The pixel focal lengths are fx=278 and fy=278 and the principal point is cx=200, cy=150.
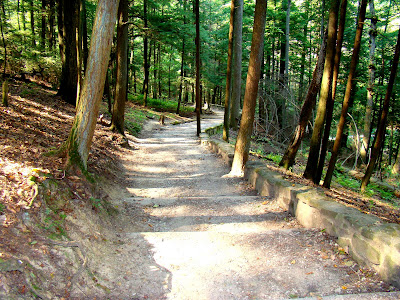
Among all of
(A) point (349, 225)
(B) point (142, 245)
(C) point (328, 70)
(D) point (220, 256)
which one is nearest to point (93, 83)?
(B) point (142, 245)

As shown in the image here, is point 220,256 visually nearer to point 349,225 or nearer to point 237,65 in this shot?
point 349,225

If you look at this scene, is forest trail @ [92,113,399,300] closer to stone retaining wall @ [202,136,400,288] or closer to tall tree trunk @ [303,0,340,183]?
stone retaining wall @ [202,136,400,288]

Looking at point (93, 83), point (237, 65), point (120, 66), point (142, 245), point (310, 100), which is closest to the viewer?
point (142, 245)

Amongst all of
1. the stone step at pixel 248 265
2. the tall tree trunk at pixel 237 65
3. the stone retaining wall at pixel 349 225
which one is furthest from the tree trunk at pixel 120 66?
the stone step at pixel 248 265

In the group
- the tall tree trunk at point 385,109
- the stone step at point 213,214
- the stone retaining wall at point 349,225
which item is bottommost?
the stone step at point 213,214

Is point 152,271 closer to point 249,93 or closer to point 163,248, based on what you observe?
point 163,248

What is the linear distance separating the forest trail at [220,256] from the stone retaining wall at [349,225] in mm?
148

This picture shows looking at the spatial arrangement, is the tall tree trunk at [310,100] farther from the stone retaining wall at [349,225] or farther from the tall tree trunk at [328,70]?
the stone retaining wall at [349,225]

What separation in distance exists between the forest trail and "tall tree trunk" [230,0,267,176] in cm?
214

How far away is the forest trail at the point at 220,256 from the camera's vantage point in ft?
10.2

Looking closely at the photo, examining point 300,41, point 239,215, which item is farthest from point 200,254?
point 300,41

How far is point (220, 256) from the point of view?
3.74 meters

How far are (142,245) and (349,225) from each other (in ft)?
9.41

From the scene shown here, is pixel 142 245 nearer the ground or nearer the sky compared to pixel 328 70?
nearer the ground
